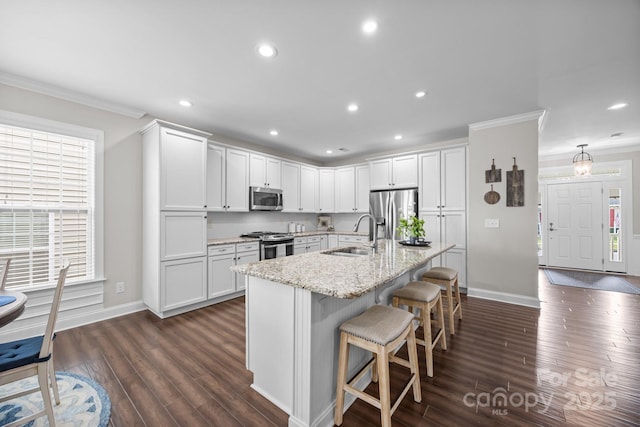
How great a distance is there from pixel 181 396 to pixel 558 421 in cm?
244

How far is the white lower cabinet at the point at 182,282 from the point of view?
10.2 feet

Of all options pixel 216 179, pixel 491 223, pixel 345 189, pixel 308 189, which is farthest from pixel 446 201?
pixel 216 179

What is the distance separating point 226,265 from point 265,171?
1800 millimetres

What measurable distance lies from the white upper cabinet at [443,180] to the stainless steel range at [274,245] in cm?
242

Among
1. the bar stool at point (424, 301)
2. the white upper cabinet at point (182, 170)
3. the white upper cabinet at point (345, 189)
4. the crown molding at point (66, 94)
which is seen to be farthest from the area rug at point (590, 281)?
the crown molding at point (66, 94)

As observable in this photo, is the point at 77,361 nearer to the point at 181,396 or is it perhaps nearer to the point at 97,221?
the point at 181,396

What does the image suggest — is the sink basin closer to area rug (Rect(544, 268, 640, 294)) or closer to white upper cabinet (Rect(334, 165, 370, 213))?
white upper cabinet (Rect(334, 165, 370, 213))

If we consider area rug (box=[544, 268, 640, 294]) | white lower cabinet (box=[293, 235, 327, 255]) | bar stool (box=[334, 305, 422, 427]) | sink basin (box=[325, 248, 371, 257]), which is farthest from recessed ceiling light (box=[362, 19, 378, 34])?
area rug (box=[544, 268, 640, 294])

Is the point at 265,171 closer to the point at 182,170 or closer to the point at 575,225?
the point at 182,170

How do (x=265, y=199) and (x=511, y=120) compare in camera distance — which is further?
(x=265, y=199)

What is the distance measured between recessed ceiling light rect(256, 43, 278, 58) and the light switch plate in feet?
11.7

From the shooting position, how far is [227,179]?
405cm

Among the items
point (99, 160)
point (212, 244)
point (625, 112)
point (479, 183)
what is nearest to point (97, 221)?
point (99, 160)

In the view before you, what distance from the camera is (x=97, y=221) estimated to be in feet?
10.0
